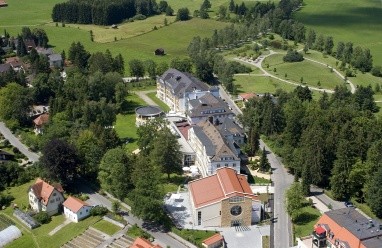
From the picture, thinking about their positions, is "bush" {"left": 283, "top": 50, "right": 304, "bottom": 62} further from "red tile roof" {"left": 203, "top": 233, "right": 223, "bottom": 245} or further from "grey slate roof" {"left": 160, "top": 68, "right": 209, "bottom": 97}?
"red tile roof" {"left": 203, "top": 233, "right": 223, "bottom": 245}

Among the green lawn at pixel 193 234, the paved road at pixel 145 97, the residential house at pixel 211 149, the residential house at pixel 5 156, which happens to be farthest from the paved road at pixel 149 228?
the paved road at pixel 145 97

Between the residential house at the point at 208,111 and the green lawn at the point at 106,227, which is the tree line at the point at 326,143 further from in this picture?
the green lawn at the point at 106,227

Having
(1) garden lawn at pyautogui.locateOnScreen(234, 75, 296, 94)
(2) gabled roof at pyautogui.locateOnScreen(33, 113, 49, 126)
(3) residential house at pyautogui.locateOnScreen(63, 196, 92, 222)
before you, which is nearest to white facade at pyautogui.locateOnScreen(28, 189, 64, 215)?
(3) residential house at pyautogui.locateOnScreen(63, 196, 92, 222)

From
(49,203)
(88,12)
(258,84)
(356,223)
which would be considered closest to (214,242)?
(356,223)

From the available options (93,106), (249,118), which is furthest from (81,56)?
(249,118)

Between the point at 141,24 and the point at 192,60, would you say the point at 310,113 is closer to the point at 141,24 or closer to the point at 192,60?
the point at 192,60

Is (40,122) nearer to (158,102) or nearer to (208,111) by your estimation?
(158,102)
